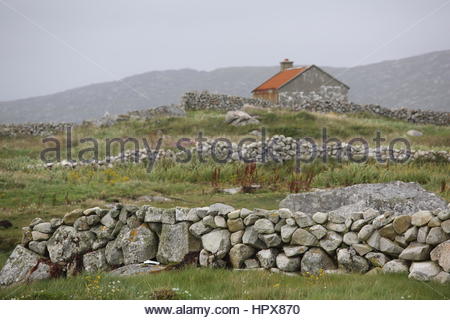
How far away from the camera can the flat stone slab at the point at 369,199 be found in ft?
30.7

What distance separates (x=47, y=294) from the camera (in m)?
5.96

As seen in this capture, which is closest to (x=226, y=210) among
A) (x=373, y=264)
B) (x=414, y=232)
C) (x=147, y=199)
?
(x=373, y=264)

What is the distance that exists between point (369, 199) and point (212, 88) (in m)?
114

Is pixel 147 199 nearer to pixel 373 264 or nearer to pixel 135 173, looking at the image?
pixel 135 173

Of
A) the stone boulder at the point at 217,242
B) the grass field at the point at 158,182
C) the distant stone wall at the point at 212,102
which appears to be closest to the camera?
the stone boulder at the point at 217,242

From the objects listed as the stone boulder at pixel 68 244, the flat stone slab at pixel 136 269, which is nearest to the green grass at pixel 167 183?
the stone boulder at pixel 68 244

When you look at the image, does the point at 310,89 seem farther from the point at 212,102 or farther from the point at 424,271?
the point at 424,271

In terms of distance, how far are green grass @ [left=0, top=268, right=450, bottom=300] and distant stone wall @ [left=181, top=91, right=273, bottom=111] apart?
34.8m

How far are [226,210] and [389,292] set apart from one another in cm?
297

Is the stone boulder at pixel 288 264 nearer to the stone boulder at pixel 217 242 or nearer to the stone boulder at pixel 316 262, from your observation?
the stone boulder at pixel 316 262

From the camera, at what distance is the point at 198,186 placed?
1541 cm

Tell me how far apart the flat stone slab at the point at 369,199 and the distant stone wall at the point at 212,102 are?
100 ft

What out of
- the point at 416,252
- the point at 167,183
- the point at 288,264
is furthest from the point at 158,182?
the point at 416,252

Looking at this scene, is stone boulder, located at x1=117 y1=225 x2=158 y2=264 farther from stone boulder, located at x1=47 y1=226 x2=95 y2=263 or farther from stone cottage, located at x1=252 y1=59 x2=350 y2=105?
stone cottage, located at x1=252 y1=59 x2=350 y2=105
